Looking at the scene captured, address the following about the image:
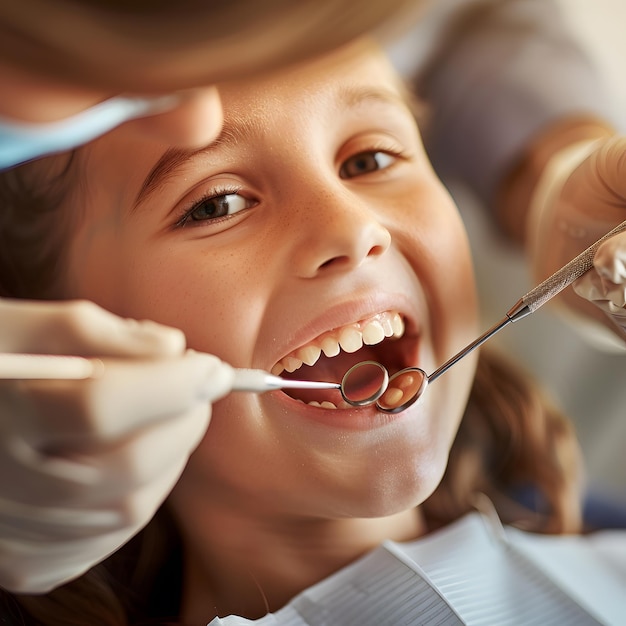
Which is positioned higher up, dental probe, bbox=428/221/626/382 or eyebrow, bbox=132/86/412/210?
eyebrow, bbox=132/86/412/210

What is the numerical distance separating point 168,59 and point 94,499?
9.5 inches

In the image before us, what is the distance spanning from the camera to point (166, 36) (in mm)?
371

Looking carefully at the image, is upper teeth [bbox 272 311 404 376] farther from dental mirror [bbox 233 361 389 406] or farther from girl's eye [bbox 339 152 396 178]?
girl's eye [bbox 339 152 396 178]

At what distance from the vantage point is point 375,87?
2.09ft

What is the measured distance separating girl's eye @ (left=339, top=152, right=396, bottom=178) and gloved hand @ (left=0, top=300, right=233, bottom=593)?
228mm

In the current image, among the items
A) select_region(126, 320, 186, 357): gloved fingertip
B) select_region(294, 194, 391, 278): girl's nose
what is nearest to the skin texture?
select_region(294, 194, 391, 278): girl's nose

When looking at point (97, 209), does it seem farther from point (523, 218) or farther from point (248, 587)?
point (523, 218)

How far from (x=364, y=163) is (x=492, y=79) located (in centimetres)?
52

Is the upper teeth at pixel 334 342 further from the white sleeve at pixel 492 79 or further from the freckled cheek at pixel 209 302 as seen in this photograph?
the white sleeve at pixel 492 79

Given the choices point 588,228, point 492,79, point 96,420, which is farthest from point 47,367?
point 492,79

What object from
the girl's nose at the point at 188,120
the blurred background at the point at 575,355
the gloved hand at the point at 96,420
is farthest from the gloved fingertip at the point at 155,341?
the blurred background at the point at 575,355

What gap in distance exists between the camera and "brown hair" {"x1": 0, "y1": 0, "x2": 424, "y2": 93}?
0.36 meters

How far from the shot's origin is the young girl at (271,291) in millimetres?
575

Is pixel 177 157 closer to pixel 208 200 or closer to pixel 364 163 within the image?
pixel 208 200
